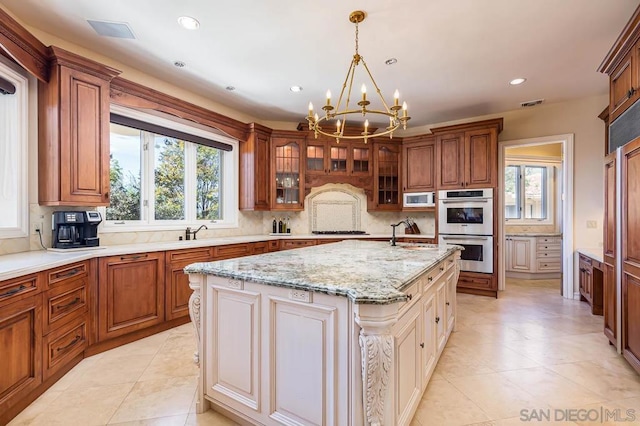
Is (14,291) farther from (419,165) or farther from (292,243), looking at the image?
(419,165)

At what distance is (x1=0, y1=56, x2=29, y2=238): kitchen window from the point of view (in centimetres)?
251

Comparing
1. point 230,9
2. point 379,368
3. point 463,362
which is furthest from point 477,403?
point 230,9

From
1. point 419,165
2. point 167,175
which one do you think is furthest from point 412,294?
point 419,165

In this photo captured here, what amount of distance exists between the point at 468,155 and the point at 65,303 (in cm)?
498

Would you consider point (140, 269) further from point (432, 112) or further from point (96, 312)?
point (432, 112)

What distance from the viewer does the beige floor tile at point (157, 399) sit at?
6.24ft

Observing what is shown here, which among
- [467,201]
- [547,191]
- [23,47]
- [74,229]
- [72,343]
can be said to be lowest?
[72,343]

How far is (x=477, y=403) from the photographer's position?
199 cm

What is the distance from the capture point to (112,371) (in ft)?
7.99

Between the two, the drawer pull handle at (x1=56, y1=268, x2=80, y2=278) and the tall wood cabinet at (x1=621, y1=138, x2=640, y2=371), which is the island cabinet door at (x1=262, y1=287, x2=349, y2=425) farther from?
the tall wood cabinet at (x1=621, y1=138, x2=640, y2=371)

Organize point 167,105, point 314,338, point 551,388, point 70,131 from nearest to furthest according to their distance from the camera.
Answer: point 314,338 → point 551,388 → point 70,131 → point 167,105

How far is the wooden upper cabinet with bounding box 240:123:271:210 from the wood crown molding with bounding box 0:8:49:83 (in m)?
2.50

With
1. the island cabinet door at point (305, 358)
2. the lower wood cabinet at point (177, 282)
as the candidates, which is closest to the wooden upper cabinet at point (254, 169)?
the lower wood cabinet at point (177, 282)

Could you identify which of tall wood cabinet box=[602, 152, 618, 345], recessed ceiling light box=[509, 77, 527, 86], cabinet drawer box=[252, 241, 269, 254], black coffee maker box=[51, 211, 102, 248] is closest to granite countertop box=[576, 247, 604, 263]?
tall wood cabinet box=[602, 152, 618, 345]
